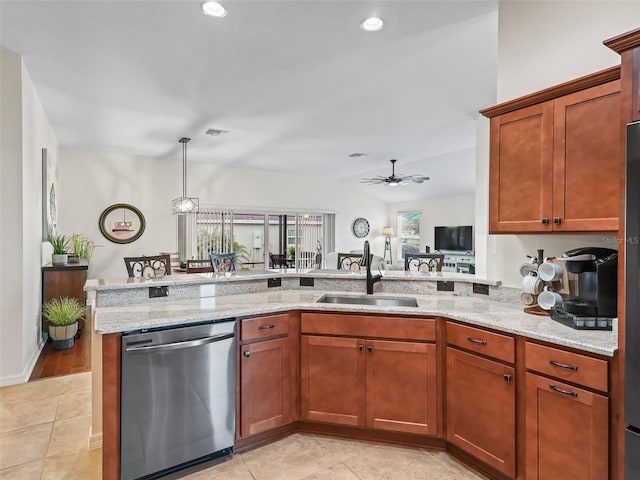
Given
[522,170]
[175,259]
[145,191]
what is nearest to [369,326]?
[522,170]

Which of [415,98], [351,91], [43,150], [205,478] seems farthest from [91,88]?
[205,478]

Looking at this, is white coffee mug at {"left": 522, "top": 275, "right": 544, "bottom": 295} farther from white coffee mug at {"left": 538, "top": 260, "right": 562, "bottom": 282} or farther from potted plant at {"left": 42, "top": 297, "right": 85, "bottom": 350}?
potted plant at {"left": 42, "top": 297, "right": 85, "bottom": 350}

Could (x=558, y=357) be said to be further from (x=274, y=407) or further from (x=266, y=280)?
(x=266, y=280)

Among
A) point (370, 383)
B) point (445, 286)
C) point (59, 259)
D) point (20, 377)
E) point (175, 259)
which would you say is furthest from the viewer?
point (175, 259)

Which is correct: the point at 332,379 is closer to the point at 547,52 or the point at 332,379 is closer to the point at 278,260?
the point at 547,52

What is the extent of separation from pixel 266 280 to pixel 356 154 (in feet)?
14.6

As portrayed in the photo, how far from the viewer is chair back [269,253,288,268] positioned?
28.9ft

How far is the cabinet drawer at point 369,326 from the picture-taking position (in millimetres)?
2328

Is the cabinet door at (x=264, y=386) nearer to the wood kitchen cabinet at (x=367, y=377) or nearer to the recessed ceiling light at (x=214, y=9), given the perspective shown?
the wood kitchen cabinet at (x=367, y=377)

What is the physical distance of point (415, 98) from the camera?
432cm

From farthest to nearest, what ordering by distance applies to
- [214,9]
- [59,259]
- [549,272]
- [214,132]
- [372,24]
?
[214,132], [59,259], [372,24], [214,9], [549,272]

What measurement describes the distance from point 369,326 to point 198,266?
13.9ft

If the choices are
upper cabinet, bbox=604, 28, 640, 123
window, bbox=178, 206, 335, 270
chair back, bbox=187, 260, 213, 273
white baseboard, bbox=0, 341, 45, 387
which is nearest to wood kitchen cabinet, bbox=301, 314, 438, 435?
upper cabinet, bbox=604, 28, 640, 123

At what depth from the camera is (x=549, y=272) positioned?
220 centimetres
